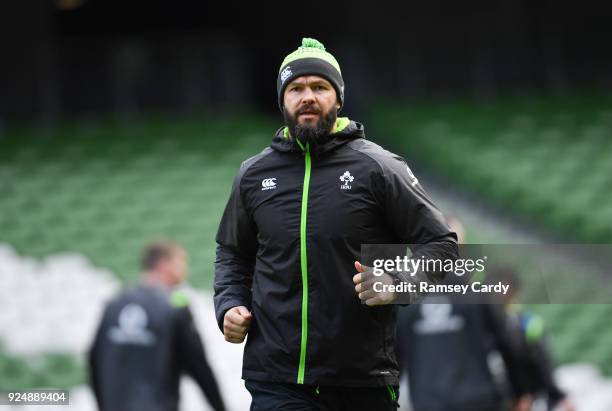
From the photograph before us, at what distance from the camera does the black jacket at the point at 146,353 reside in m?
5.91

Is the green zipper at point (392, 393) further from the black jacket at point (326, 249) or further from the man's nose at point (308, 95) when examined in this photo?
the man's nose at point (308, 95)

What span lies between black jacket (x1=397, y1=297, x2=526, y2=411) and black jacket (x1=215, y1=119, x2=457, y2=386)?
7.74 feet

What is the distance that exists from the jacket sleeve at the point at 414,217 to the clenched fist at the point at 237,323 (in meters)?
0.58

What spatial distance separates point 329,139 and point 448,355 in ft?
8.79

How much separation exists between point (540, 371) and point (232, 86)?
322 inches

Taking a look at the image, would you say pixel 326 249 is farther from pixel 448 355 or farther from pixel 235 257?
pixel 448 355

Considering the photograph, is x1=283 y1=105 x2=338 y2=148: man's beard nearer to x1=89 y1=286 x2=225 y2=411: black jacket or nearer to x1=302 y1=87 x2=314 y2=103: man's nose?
x1=302 y1=87 x2=314 y2=103: man's nose

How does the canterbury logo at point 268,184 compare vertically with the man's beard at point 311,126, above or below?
below

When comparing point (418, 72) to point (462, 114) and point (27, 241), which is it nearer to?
point (462, 114)

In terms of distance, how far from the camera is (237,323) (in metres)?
3.62

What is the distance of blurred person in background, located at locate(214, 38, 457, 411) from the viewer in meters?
3.54

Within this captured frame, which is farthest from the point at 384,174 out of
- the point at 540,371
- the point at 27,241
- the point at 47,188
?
the point at 47,188

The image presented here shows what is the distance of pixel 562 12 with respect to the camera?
14.6m

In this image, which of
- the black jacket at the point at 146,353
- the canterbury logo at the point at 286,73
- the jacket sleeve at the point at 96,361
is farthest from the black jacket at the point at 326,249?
the jacket sleeve at the point at 96,361
